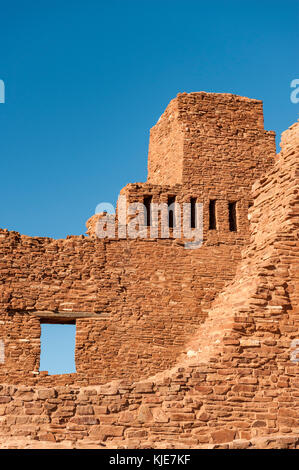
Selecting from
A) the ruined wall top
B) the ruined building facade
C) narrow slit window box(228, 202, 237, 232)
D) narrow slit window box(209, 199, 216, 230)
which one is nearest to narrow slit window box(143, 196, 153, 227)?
the ruined building facade

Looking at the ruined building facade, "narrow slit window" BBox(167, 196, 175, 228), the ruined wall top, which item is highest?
the ruined wall top

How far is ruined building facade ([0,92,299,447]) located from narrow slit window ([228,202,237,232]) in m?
0.04

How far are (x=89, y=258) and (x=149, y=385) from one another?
848cm

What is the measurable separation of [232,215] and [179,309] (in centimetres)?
368

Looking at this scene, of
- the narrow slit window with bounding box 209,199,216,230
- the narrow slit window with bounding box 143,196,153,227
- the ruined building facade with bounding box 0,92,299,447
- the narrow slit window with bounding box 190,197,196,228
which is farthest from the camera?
the narrow slit window with bounding box 209,199,216,230

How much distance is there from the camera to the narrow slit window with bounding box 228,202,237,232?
2205 cm

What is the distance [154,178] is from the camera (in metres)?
24.3

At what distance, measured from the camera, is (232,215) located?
2223cm

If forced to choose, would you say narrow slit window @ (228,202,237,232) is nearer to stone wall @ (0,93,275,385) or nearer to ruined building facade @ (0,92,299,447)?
ruined building facade @ (0,92,299,447)

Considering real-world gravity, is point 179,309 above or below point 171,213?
below


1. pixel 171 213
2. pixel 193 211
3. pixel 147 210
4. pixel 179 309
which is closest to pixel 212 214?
pixel 193 211

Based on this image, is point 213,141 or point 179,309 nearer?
point 179,309

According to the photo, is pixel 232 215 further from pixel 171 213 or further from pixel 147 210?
pixel 147 210

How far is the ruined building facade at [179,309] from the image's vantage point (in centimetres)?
1192
